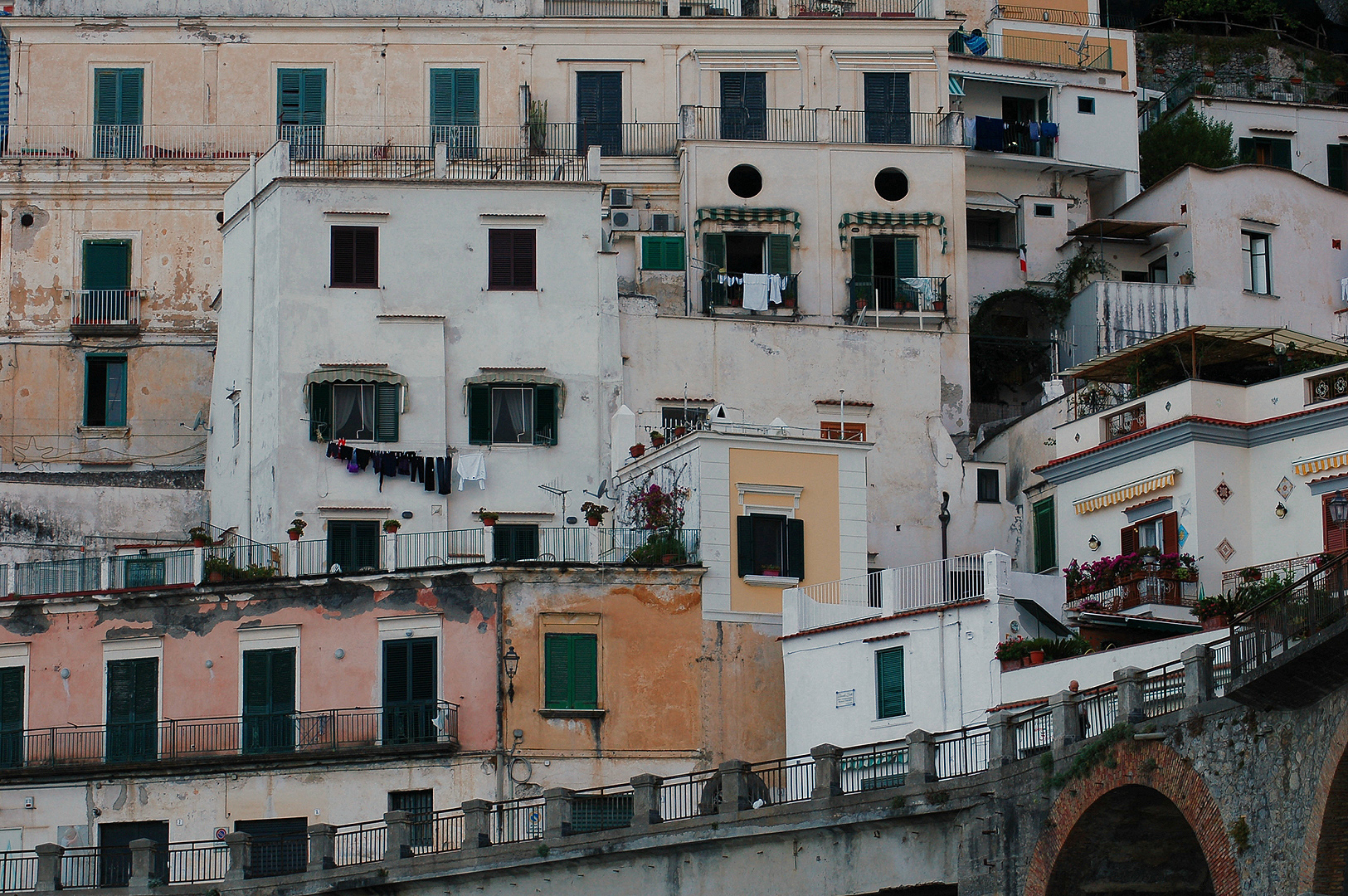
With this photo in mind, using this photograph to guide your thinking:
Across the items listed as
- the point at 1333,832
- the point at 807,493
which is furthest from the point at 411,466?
the point at 1333,832

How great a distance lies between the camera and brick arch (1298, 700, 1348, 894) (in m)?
32.8

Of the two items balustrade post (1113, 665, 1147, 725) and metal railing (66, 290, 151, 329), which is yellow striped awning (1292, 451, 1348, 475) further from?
metal railing (66, 290, 151, 329)

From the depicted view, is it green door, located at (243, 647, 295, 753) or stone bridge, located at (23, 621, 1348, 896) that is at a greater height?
green door, located at (243, 647, 295, 753)

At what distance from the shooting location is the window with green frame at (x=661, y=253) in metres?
59.0

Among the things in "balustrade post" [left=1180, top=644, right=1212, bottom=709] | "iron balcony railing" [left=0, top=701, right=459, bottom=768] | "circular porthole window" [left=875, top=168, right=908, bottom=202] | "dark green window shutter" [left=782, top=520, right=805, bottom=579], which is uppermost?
"circular porthole window" [left=875, top=168, right=908, bottom=202]

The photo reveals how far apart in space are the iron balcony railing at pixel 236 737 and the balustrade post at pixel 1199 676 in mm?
16329

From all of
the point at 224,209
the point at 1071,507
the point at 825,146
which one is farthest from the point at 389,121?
the point at 1071,507

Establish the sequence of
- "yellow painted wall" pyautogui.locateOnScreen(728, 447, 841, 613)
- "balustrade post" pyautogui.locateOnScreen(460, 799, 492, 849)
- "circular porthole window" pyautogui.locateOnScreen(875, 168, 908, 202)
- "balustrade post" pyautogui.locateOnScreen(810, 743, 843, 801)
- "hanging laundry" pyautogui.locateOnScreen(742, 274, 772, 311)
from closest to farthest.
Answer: "balustrade post" pyautogui.locateOnScreen(810, 743, 843, 801)
"balustrade post" pyautogui.locateOnScreen(460, 799, 492, 849)
"yellow painted wall" pyautogui.locateOnScreen(728, 447, 841, 613)
"hanging laundry" pyautogui.locateOnScreen(742, 274, 772, 311)
"circular porthole window" pyautogui.locateOnScreen(875, 168, 908, 202)

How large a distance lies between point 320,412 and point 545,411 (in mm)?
4846

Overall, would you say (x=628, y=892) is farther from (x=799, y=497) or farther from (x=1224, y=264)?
(x=1224, y=264)

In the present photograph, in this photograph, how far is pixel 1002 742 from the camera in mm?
38719

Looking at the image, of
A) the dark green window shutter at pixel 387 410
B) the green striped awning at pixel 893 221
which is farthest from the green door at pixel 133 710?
the green striped awning at pixel 893 221

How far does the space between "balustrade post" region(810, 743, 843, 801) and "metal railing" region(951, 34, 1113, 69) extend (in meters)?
34.2

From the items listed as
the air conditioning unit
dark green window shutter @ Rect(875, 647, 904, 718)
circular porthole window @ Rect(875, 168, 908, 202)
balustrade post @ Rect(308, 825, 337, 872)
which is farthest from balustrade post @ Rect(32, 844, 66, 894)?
circular porthole window @ Rect(875, 168, 908, 202)
